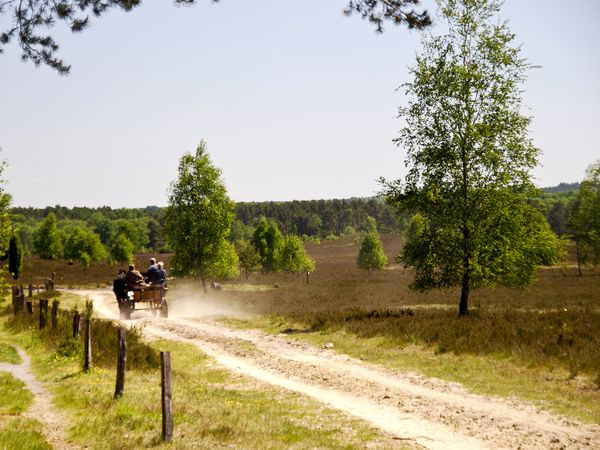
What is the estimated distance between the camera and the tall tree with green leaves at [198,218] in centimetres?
3925

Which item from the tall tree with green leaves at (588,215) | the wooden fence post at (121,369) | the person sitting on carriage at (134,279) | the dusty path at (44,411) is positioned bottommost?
the dusty path at (44,411)

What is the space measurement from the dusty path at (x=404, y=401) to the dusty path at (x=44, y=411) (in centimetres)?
554

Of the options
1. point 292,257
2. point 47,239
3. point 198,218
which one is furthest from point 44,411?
point 47,239

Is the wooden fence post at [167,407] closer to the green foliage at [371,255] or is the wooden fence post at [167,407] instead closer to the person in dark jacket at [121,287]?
the person in dark jacket at [121,287]

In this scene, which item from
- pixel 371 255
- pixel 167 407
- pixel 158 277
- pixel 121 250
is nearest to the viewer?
pixel 167 407

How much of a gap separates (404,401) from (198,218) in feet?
94.9

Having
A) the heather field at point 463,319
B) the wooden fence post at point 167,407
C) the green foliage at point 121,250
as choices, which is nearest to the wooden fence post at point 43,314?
the heather field at point 463,319

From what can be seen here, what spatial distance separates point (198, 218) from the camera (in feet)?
129

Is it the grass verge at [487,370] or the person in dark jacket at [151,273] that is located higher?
the person in dark jacket at [151,273]

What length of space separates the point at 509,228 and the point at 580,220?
39928 millimetres

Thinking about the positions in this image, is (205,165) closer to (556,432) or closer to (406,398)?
(406,398)

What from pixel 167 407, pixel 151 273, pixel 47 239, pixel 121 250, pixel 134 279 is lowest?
pixel 167 407

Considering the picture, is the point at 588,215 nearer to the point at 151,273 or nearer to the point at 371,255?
the point at 371,255

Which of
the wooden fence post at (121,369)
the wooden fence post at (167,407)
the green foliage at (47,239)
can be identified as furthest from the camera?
the green foliage at (47,239)
